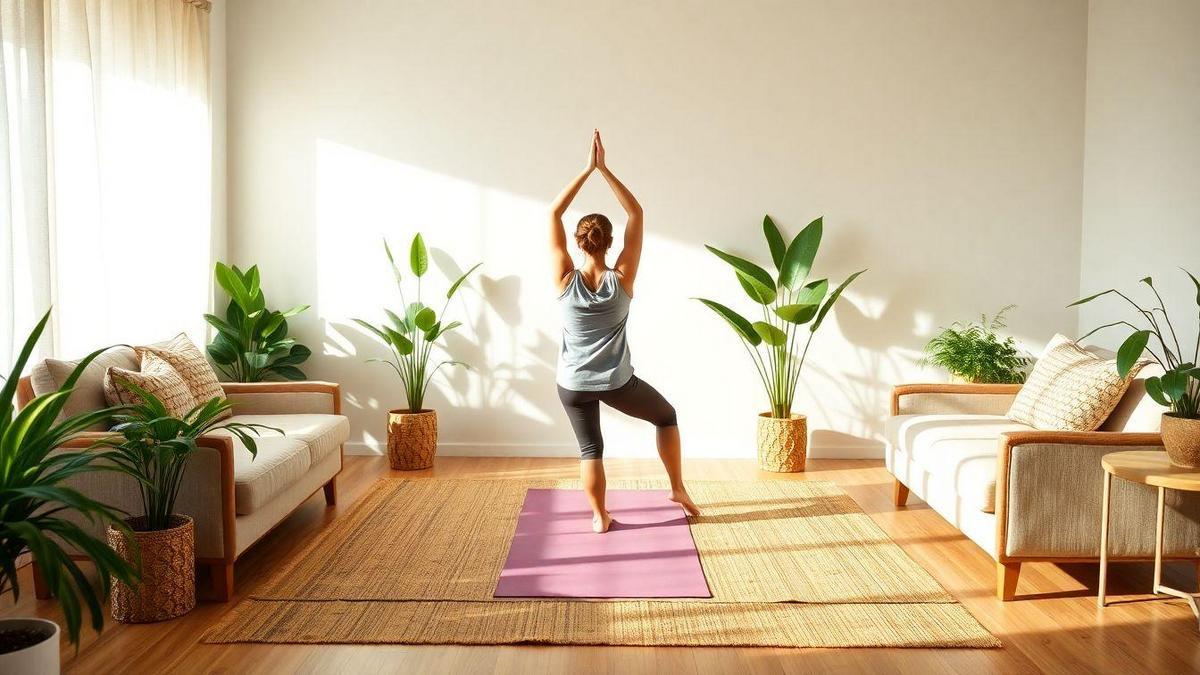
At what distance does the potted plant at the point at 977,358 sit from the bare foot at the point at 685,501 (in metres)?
1.84

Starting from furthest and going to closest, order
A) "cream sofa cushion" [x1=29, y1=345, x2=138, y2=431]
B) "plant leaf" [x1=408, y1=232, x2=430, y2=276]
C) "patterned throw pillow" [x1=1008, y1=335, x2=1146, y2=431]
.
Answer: "plant leaf" [x1=408, y1=232, x2=430, y2=276] → "patterned throw pillow" [x1=1008, y1=335, x2=1146, y2=431] → "cream sofa cushion" [x1=29, y1=345, x2=138, y2=431]

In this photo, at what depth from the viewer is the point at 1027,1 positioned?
5.59 meters

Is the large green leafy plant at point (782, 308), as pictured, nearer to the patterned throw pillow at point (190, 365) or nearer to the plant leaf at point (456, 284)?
the plant leaf at point (456, 284)

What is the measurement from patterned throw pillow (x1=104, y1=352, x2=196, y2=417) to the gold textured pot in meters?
2.92

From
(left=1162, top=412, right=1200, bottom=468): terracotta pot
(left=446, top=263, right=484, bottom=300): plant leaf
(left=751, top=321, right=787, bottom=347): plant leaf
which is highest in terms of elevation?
(left=446, top=263, right=484, bottom=300): plant leaf

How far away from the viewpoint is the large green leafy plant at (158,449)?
117 inches

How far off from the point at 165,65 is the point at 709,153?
293 centimetres

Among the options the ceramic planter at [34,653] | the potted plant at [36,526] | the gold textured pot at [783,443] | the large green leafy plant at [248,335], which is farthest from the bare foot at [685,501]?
the ceramic planter at [34,653]

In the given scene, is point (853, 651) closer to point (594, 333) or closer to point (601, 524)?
point (601, 524)

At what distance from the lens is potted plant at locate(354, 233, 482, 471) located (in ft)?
17.5

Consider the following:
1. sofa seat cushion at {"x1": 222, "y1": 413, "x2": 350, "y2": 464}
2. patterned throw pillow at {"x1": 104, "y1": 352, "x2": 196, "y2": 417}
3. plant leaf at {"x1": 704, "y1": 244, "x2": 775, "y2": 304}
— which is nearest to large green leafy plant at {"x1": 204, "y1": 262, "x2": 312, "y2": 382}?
sofa seat cushion at {"x1": 222, "y1": 413, "x2": 350, "y2": 464}

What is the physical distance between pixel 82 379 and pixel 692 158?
135 inches

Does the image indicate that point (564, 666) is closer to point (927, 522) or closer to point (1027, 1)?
point (927, 522)

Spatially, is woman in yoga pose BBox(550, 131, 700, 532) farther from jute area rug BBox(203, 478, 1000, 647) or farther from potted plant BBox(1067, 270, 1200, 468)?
potted plant BBox(1067, 270, 1200, 468)
